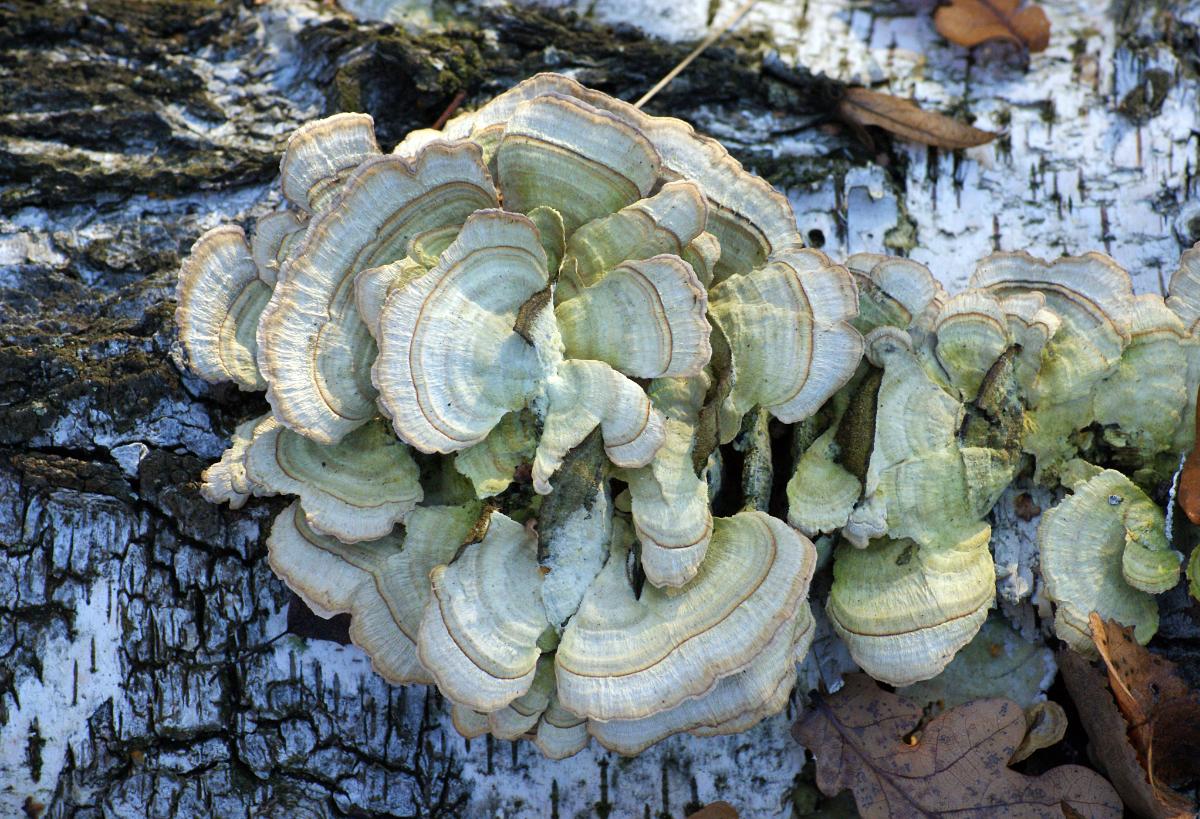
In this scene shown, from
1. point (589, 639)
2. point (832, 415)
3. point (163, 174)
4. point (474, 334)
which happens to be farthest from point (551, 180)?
point (163, 174)

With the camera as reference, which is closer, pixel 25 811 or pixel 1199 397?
pixel 1199 397

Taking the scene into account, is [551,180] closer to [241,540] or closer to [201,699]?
[241,540]

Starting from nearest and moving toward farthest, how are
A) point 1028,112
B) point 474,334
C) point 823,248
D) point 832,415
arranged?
point 474,334
point 832,415
point 823,248
point 1028,112

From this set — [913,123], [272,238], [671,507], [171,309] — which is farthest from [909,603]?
[171,309]

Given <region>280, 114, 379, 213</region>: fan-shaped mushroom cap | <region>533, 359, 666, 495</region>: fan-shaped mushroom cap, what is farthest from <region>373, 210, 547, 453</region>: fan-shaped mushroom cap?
<region>280, 114, 379, 213</region>: fan-shaped mushroom cap

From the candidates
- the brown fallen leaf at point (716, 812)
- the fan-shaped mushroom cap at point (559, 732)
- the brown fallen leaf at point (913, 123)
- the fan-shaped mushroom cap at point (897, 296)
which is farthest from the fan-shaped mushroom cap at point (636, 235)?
the brown fallen leaf at point (716, 812)
